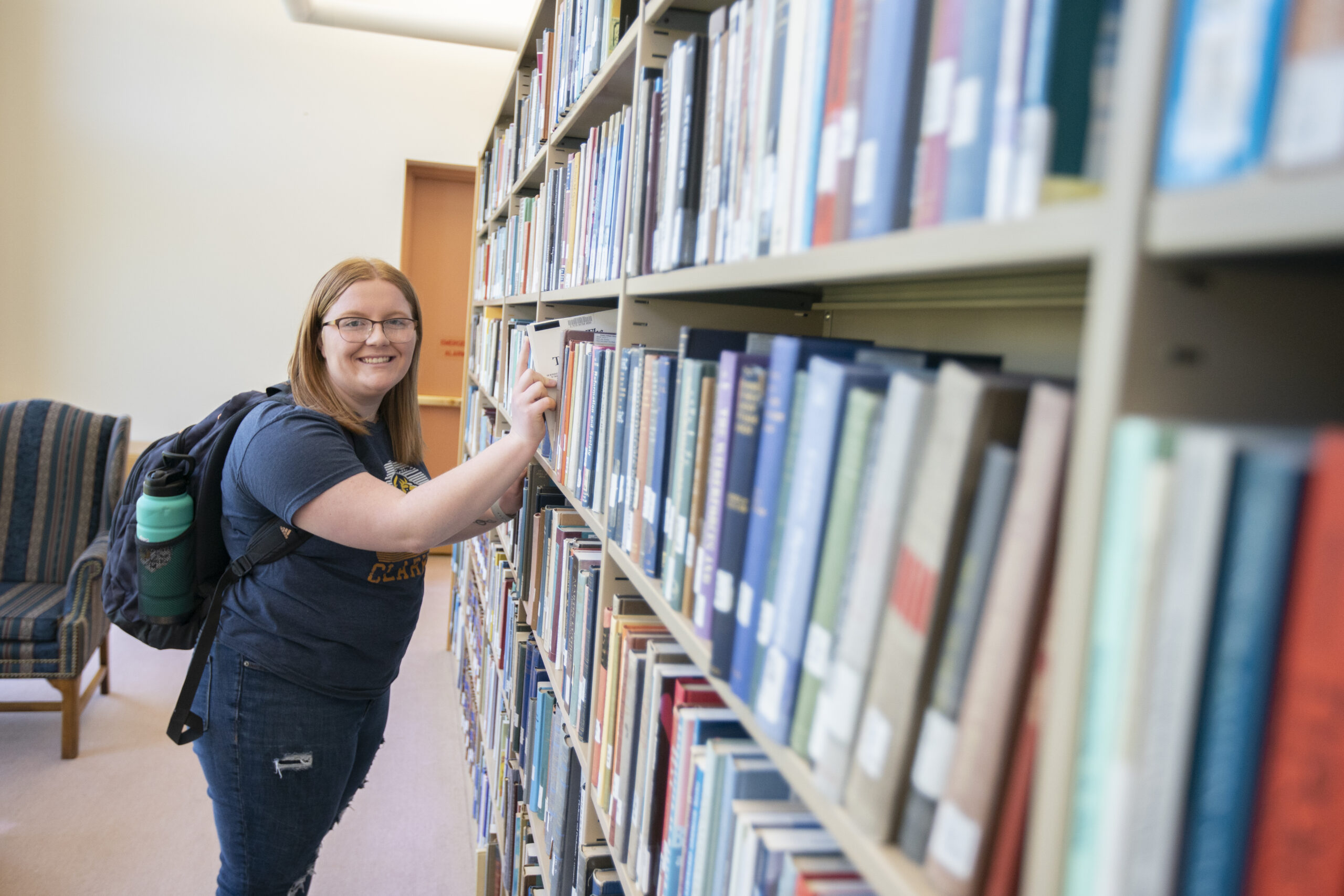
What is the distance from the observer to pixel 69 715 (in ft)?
9.69

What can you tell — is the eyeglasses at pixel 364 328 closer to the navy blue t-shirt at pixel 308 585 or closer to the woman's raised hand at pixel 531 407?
the navy blue t-shirt at pixel 308 585

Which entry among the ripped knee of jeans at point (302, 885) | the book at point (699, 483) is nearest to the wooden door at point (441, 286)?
the ripped knee of jeans at point (302, 885)

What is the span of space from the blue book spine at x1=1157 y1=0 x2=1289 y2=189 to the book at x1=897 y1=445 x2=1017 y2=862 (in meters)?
0.15

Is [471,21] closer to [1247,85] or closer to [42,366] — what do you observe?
[42,366]

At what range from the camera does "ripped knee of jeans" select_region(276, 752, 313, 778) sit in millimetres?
1635

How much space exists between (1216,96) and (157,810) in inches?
129

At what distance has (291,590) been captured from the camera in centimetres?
160

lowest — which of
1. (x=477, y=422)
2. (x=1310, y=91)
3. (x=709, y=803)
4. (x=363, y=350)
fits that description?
(x=709, y=803)

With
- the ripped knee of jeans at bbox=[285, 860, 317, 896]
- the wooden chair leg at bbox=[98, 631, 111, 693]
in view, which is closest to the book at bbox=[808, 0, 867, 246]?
the ripped knee of jeans at bbox=[285, 860, 317, 896]

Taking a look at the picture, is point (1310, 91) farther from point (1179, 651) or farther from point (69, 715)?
point (69, 715)

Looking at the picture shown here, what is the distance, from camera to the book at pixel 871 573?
0.49 meters

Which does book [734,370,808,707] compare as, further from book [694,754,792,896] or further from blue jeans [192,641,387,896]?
blue jeans [192,641,387,896]

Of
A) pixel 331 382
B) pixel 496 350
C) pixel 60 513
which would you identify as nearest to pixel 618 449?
pixel 331 382

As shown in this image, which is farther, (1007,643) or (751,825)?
(751,825)
